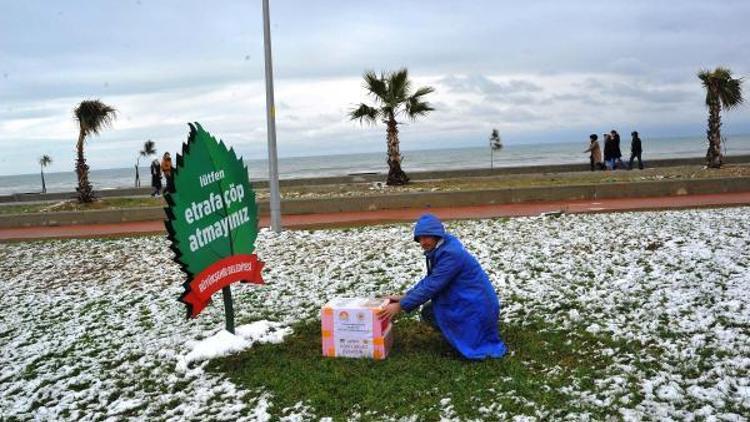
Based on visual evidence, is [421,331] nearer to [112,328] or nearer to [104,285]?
[112,328]

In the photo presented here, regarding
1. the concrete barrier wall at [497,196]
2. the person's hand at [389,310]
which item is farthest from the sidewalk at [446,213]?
the person's hand at [389,310]

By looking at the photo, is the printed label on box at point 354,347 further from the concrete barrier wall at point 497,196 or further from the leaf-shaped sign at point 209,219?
the concrete barrier wall at point 497,196

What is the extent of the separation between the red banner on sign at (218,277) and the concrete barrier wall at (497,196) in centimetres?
987

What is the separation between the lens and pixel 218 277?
20.8 ft

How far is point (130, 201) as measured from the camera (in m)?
23.0

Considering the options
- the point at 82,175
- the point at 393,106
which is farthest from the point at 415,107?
the point at 82,175

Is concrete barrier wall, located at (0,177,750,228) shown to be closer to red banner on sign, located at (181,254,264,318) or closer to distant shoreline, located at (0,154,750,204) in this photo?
red banner on sign, located at (181,254,264,318)

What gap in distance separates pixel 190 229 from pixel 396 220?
9.01 meters

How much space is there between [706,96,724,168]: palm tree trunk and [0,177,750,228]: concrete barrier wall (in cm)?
830

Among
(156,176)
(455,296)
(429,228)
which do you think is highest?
(156,176)

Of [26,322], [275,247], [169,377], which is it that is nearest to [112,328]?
[26,322]

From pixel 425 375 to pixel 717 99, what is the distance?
2303cm

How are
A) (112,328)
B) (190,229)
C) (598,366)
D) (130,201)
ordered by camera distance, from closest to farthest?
(598,366) → (190,229) → (112,328) → (130,201)

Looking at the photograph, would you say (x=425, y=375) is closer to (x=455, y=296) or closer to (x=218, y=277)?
(x=455, y=296)
